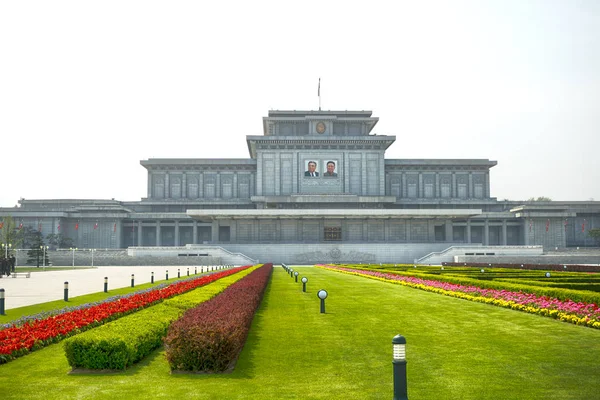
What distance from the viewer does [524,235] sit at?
281ft

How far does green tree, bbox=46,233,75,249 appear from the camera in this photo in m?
80.6

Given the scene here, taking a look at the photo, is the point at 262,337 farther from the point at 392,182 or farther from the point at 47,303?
the point at 392,182

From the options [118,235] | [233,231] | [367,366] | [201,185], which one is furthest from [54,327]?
[201,185]

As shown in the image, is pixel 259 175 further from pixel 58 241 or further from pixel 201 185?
pixel 58 241

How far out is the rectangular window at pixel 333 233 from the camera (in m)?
76.1

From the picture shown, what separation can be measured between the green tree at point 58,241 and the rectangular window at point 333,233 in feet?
119

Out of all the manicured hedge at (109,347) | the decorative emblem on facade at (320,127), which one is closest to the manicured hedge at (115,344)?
the manicured hedge at (109,347)

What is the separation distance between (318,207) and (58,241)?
3665 cm

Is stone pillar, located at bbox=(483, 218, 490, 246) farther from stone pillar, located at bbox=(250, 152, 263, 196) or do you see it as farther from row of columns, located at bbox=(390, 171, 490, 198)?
stone pillar, located at bbox=(250, 152, 263, 196)

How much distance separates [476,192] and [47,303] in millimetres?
85979

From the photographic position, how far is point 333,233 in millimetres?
76250

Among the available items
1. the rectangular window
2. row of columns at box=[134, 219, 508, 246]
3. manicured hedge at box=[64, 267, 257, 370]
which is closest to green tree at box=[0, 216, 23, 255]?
row of columns at box=[134, 219, 508, 246]

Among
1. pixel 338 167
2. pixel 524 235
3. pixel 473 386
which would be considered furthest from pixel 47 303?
pixel 524 235

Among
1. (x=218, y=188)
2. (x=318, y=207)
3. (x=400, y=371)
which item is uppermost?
(x=218, y=188)
